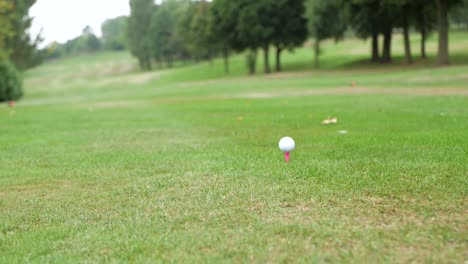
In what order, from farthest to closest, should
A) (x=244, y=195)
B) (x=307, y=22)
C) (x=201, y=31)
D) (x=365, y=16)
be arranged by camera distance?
(x=201, y=31) < (x=307, y=22) < (x=365, y=16) < (x=244, y=195)

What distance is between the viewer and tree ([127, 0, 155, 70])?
8988 centimetres

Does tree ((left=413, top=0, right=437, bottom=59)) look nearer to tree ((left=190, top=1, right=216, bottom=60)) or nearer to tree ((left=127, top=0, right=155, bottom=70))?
tree ((left=190, top=1, right=216, bottom=60))

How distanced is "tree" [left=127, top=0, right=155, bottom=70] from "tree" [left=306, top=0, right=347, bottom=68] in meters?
49.2

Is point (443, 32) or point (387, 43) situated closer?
point (443, 32)

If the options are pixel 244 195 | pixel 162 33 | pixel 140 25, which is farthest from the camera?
pixel 162 33

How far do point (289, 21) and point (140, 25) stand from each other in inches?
1811

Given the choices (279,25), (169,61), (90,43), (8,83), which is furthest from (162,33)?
(90,43)

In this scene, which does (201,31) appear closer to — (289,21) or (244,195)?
(289,21)

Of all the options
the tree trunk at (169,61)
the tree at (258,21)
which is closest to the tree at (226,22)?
the tree at (258,21)

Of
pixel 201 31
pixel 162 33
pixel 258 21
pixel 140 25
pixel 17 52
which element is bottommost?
pixel 17 52

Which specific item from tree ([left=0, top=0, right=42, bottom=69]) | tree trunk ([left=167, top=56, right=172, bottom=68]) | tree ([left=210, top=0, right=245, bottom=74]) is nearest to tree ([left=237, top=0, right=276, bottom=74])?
tree ([left=210, top=0, right=245, bottom=74])

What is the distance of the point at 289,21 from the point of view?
5197 centimetres

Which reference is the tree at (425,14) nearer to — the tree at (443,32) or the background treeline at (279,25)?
the background treeline at (279,25)

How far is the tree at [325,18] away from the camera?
4416 cm
